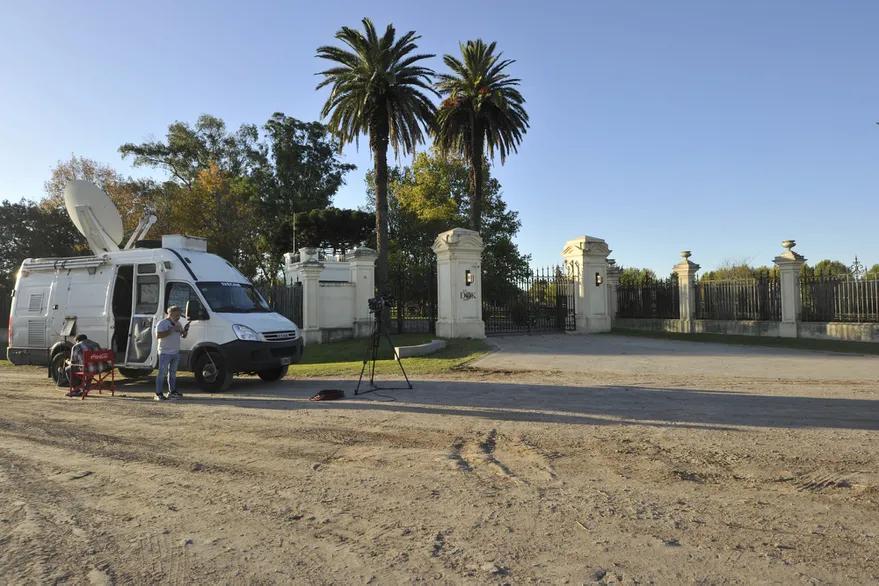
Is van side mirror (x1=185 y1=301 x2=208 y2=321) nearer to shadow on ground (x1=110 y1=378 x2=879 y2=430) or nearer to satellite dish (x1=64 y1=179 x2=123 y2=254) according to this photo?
shadow on ground (x1=110 y1=378 x2=879 y2=430)

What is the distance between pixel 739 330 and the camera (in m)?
21.2

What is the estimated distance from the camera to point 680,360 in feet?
46.1

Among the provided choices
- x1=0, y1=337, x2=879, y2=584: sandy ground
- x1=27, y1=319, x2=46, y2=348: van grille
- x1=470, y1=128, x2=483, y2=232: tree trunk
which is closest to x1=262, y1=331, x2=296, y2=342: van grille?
x1=0, y1=337, x2=879, y2=584: sandy ground

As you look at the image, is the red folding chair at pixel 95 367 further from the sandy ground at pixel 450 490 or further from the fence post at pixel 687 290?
the fence post at pixel 687 290

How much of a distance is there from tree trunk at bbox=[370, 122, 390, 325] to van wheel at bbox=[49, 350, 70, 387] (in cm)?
1131

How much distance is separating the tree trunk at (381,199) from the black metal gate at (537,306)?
435cm

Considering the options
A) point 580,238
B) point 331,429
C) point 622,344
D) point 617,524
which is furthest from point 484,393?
point 580,238

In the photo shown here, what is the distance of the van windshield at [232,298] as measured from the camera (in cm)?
1105

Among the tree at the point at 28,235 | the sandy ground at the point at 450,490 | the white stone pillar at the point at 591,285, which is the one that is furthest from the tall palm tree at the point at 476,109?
the tree at the point at 28,235

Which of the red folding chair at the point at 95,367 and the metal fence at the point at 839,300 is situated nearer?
the red folding chair at the point at 95,367

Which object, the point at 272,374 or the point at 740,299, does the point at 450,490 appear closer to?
the point at 272,374

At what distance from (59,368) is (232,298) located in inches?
164

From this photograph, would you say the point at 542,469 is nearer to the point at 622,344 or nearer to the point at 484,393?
the point at 484,393

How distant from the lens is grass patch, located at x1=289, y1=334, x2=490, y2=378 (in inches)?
531
